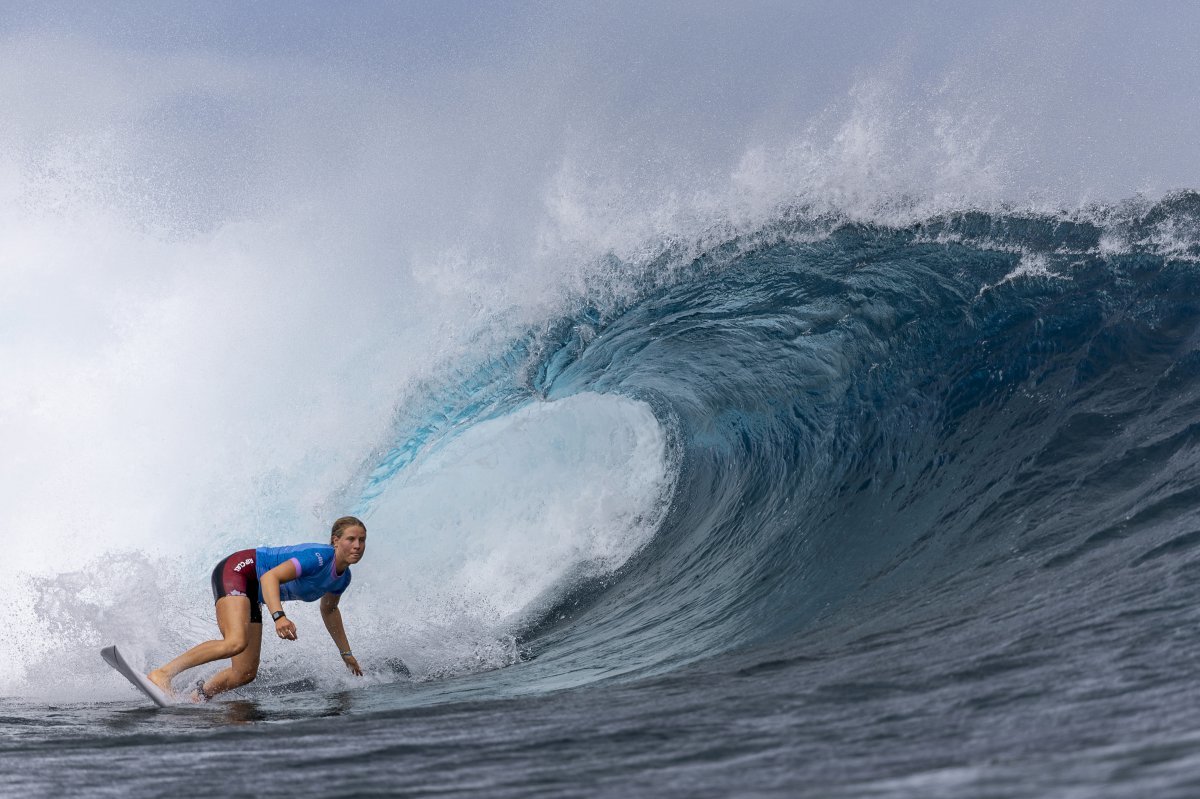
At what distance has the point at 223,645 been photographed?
222 inches

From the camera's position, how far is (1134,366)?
704 centimetres

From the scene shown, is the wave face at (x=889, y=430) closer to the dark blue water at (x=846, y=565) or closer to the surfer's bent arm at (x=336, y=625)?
the dark blue water at (x=846, y=565)

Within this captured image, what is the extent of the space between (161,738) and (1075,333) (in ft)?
21.6

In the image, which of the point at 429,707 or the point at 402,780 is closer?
the point at 402,780

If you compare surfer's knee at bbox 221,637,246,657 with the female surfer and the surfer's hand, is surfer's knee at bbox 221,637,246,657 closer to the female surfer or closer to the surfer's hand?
the female surfer

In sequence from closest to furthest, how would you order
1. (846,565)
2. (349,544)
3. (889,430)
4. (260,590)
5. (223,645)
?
(223,645), (349,544), (260,590), (846,565), (889,430)

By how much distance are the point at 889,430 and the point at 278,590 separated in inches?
179

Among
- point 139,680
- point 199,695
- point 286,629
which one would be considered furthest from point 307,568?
point 139,680

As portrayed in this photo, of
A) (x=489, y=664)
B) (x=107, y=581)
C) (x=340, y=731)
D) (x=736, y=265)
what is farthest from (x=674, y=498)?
(x=340, y=731)

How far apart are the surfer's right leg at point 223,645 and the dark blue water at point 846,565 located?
0.27 meters

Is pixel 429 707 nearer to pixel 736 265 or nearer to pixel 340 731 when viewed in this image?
pixel 340 731

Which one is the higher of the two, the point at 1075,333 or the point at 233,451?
the point at 233,451

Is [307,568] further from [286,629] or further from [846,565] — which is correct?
[846,565]

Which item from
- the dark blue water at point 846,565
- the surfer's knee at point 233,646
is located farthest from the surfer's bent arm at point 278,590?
the dark blue water at point 846,565
